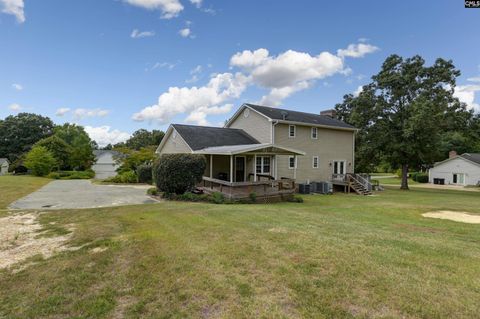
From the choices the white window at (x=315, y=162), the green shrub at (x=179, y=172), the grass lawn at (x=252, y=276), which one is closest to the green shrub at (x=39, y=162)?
the green shrub at (x=179, y=172)

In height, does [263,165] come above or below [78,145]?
below

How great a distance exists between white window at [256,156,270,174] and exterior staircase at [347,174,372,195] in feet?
24.8

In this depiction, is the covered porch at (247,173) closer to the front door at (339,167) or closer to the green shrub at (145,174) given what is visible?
the front door at (339,167)

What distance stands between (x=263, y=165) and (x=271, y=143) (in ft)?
5.62

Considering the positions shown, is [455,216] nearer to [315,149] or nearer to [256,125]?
[315,149]

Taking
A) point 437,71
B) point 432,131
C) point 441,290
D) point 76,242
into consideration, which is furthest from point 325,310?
point 437,71

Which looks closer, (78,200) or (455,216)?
(455,216)

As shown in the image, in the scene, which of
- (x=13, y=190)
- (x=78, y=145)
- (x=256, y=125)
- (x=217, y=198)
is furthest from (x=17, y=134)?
(x=217, y=198)

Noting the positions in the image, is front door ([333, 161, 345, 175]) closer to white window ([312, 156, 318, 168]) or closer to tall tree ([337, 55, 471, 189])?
white window ([312, 156, 318, 168])

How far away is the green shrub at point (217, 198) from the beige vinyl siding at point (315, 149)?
7.41 m

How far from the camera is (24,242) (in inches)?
238

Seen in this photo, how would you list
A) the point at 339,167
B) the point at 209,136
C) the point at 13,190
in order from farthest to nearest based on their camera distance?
1. the point at 339,167
2. the point at 209,136
3. the point at 13,190

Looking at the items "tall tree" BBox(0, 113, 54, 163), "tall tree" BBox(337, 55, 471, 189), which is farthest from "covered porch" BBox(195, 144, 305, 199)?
"tall tree" BBox(0, 113, 54, 163)

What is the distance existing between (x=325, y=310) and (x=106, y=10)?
1776cm
